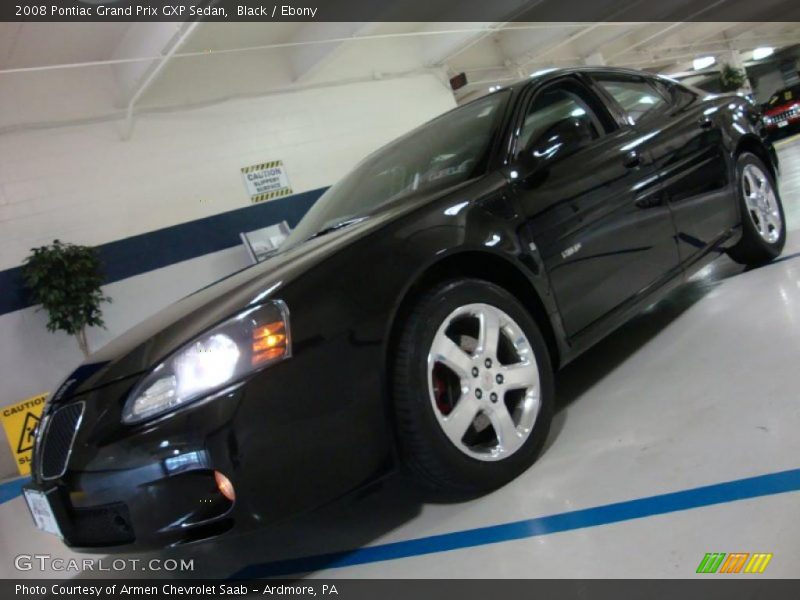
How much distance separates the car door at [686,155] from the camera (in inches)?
102

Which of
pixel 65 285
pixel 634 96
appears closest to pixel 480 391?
pixel 634 96

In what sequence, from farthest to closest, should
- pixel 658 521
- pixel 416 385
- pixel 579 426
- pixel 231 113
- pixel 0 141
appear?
→ pixel 231 113 → pixel 0 141 → pixel 579 426 → pixel 416 385 → pixel 658 521

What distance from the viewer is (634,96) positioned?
280 centimetres

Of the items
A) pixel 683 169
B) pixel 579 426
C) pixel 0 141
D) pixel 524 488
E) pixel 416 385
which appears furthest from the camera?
pixel 0 141

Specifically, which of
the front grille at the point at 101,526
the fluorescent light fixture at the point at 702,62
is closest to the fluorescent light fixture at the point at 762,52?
the fluorescent light fixture at the point at 702,62

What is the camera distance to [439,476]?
1.64 metres

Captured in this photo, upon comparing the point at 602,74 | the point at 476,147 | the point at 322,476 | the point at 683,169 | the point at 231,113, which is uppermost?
the point at 231,113

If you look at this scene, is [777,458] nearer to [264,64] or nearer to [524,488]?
[524,488]

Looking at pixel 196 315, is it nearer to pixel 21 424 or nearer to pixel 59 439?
pixel 59 439

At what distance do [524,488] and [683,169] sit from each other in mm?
1670

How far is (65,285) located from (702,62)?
68.3ft

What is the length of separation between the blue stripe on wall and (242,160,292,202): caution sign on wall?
110 mm

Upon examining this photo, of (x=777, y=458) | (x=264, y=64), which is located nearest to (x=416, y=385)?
(x=777, y=458)

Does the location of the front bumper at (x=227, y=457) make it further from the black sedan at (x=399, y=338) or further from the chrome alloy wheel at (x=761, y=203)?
the chrome alloy wheel at (x=761, y=203)
